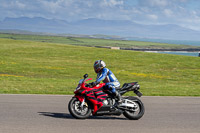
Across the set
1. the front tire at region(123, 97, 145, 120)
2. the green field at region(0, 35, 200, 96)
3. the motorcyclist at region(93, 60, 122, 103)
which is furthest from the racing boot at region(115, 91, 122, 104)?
the green field at region(0, 35, 200, 96)

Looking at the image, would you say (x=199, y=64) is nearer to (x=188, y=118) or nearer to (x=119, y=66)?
(x=119, y=66)

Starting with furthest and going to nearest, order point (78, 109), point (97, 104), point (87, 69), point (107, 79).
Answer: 1. point (87, 69)
2. point (107, 79)
3. point (78, 109)
4. point (97, 104)

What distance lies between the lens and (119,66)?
37.0 metres

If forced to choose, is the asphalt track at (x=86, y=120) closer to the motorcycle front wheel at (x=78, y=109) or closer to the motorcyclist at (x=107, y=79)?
the motorcycle front wheel at (x=78, y=109)

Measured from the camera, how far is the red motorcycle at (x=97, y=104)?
8.89 m

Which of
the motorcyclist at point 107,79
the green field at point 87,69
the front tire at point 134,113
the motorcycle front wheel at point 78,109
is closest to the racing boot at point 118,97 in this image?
the motorcyclist at point 107,79

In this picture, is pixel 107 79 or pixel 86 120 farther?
pixel 107 79

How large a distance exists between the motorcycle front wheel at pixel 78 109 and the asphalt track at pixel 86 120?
0.14 metres

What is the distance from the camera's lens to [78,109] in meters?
9.09

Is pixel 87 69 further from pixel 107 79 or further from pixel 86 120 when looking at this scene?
pixel 86 120

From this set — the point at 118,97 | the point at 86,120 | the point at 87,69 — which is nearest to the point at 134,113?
the point at 118,97

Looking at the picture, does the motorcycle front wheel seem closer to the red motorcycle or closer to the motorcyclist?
the red motorcycle

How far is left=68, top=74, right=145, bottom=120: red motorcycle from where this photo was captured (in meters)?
8.89

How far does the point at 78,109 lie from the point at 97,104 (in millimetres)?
552
